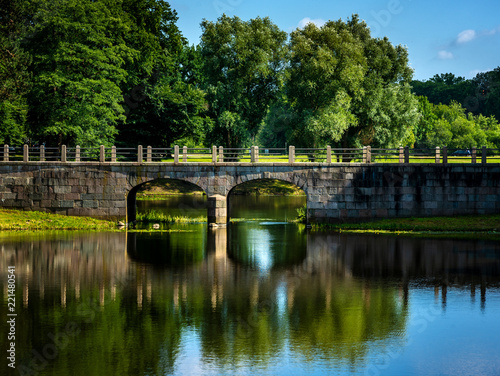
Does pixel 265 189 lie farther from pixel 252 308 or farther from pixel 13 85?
pixel 252 308

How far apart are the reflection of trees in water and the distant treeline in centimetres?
1701

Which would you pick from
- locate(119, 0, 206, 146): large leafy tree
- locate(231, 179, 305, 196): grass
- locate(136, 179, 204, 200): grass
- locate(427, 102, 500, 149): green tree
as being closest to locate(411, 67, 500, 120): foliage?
locate(427, 102, 500, 149): green tree

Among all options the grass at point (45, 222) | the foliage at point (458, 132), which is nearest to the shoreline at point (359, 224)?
the grass at point (45, 222)

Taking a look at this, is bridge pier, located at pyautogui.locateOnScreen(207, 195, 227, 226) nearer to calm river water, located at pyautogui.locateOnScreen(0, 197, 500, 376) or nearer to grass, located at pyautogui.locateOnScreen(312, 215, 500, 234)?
grass, located at pyautogui.locateOnScreen(312, 215, 500, 234)

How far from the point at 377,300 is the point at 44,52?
113 feet

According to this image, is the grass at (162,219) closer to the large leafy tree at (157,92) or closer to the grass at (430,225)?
the grass at (430,225)

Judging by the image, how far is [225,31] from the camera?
56438mm

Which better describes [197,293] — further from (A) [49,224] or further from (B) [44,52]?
(B) [44,52]

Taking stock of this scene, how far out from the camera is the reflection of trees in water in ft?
48.0

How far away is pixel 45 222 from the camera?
129 ft

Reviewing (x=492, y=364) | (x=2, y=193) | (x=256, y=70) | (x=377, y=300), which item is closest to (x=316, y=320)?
(x=377, y=300)

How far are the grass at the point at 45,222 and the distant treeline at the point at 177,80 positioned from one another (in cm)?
671

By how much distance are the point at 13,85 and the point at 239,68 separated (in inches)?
765

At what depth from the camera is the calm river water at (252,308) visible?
1395cm
